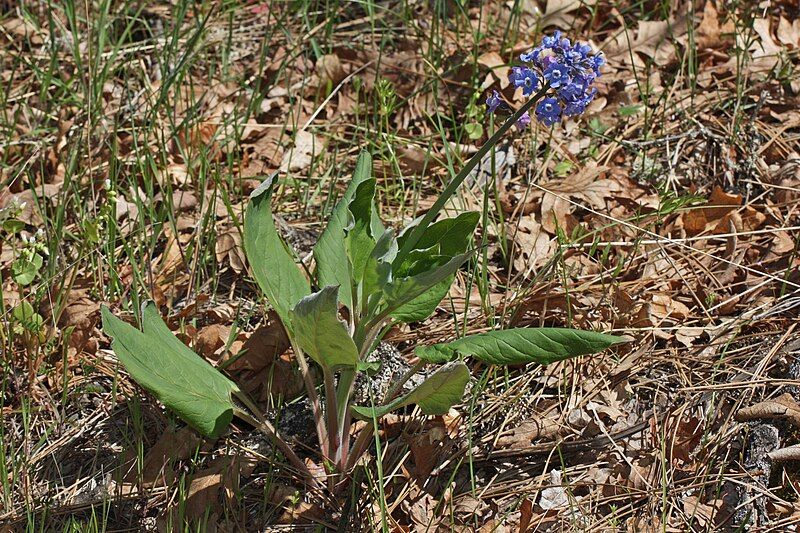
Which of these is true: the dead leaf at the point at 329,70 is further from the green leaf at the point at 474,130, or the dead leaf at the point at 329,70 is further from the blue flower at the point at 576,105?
the blue flower at the point at 576,105

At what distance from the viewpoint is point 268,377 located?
258 centimetres

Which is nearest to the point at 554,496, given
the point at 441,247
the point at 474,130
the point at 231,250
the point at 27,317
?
the point at 441,247

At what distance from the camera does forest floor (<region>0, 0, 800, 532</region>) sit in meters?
2.28

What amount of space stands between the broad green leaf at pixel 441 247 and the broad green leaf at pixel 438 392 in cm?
28

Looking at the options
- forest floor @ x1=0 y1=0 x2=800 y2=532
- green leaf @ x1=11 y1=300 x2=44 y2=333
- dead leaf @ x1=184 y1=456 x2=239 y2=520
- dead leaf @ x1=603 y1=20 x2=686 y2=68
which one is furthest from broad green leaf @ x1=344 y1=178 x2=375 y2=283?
dead leaf @ x1=603 y1=20 x2=686 y2=68

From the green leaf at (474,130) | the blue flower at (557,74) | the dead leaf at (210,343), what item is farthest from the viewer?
the green leaf at (474,130)

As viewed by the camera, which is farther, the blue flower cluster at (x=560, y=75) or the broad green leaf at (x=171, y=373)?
the broad green leaf at (x=171, y=373)

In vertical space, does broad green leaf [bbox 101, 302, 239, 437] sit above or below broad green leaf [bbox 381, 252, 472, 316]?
below

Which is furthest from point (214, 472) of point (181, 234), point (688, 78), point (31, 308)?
point (688, 78)

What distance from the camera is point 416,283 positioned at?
75.8 inches

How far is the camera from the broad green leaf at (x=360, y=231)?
2158mm

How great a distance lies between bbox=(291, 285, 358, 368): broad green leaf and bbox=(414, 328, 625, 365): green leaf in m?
0.21

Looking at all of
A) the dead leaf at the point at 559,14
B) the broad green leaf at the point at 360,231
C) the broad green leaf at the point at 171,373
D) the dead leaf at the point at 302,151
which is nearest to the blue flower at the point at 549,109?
the broad green leaf at the point at 360,231

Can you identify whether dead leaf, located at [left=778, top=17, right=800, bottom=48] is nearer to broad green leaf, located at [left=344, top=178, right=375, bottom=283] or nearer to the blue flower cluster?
the blue flower cluster
